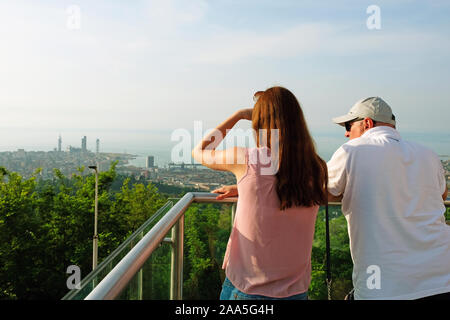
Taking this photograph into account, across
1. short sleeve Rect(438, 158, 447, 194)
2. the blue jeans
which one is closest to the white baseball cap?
short sleeve Rect(438, 158, 447, 194)

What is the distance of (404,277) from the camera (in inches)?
57.6

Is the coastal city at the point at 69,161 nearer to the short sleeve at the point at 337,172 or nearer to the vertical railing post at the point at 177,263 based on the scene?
the vertical railing post at the point at 177,263

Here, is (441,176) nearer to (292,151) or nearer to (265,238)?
(292,151)

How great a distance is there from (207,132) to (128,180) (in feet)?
130

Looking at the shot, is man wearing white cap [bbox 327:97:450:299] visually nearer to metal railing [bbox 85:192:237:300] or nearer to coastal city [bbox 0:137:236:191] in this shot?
metal railing [bbox 85:192:237:300]

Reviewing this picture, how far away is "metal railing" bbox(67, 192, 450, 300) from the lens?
97 centimetres

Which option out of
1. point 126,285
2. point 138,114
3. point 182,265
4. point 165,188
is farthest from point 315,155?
point 138,114

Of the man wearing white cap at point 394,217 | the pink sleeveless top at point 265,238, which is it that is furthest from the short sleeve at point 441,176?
the pink sleeveless top at point 265,238

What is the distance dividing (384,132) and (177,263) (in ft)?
4.49

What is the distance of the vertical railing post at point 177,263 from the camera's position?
2.28 meters

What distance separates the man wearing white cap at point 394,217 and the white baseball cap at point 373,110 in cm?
18
